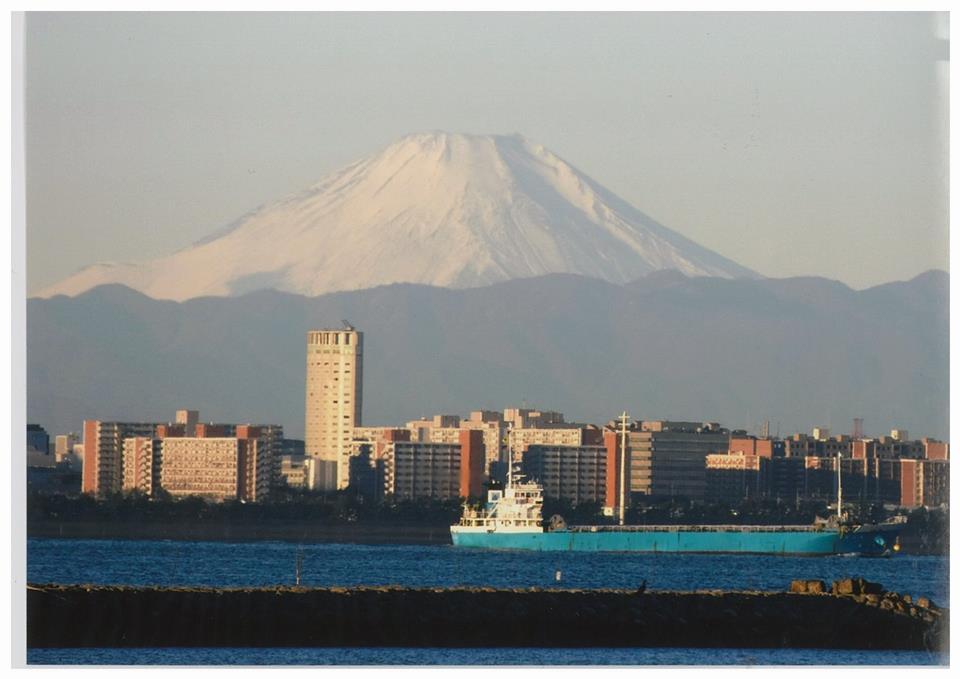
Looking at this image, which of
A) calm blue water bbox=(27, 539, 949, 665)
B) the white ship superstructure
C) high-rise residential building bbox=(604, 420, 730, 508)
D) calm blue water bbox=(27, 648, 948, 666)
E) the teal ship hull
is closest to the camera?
calm blue water bbox=(27, 648, 948, 666)

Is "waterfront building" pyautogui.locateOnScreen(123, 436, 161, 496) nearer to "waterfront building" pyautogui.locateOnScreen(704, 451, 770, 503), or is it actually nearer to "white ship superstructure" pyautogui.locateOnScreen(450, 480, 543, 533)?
"waterfront building" pyautogui.locateOnScreen(704, 451, 770, 503)

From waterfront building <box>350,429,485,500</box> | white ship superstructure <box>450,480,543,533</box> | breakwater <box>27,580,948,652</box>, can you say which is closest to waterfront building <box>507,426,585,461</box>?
waterfront building <box>350,429,485,500</box>

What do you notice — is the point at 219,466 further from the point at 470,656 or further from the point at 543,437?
the point at 470,656

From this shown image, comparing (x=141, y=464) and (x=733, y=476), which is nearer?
(x=733, y=476)

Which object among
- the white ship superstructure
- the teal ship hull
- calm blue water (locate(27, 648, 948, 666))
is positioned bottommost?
the teal ship hull

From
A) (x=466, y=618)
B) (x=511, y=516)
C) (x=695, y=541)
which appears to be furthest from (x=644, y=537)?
(x=466, y=618)

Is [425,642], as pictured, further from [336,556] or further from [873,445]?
[873,445]
